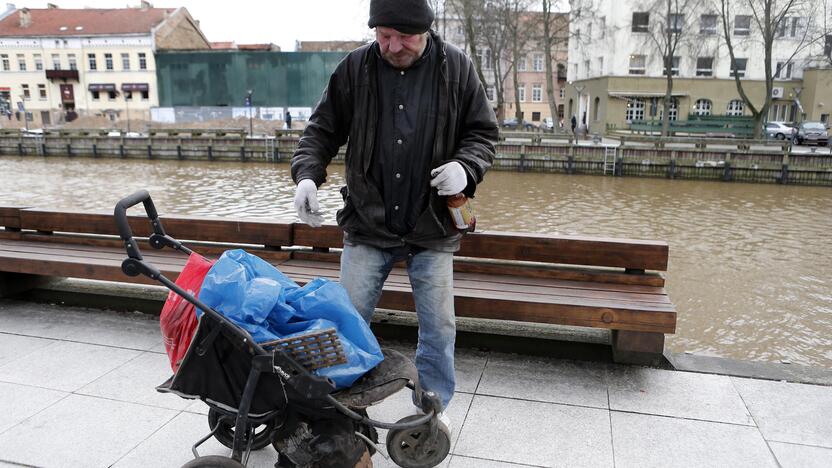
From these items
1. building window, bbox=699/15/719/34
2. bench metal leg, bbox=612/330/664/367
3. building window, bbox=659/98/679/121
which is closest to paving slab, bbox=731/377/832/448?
bench metal leg, bbox=612/330/664/367

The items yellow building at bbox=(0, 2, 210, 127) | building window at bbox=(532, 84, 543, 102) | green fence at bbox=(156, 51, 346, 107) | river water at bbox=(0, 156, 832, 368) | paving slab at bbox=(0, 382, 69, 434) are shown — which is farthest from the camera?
building window at bbox=(532, 84, 543, 102)

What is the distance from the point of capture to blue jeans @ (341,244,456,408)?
2.94m

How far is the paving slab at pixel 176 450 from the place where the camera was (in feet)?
9.51

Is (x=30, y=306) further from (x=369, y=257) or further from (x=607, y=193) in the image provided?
(x=607, y=193)

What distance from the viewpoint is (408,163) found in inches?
111

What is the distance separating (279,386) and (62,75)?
68134mm

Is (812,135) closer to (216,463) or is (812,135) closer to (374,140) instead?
(374,140)

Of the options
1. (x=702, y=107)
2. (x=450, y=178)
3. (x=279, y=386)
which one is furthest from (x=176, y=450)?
(x=702, y=107)

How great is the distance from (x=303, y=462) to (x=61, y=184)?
81.0 ft

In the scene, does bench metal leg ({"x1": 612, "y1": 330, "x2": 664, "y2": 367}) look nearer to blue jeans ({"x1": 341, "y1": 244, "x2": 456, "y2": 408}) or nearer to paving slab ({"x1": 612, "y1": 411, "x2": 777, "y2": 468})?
paving slab ({"x1": 612, "y1": 411, "x2": 777, "y2": 468})

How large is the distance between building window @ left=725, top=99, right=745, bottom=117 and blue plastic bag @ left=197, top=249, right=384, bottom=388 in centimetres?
5019

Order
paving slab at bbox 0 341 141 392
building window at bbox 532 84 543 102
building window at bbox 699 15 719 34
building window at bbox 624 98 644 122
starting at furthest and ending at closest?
1. building window at bbox 532 84 543 102
2. building window at bbox 624 98 644 122
3. building window at bbox 699 15 719 34
4. paving slab at bbox 0 341 141 392

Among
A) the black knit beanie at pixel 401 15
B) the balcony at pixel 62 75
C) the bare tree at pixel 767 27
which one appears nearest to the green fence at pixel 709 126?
the bare tree at pixel 767 27

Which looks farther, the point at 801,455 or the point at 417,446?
the point at 801,455
